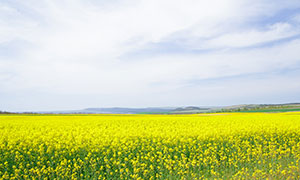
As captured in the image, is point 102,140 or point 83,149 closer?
point 83,149

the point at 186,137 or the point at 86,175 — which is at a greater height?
the point at 186,137

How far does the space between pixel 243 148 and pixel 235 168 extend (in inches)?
77.6

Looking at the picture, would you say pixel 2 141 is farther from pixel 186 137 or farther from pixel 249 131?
pixel 249 131

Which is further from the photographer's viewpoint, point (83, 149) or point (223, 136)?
point (223, 136)

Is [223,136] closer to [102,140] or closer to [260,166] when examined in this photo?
[260,166]

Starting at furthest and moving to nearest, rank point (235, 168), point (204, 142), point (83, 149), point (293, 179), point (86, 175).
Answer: point (204, 142) → point (83, 149) → point (235, 168) → point (86, 175) → point (293, 179)

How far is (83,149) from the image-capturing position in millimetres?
10797

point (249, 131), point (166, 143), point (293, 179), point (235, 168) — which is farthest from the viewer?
point (249, 131)

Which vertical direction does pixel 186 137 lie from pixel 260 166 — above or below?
above

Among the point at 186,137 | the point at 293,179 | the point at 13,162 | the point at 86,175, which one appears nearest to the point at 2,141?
the point at 13,162

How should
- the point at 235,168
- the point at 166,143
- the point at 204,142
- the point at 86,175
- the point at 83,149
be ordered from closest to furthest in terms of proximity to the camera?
the point at 86,175, the point at 235,168, the point at 83,149, the point at 166,143, the point at 204,142

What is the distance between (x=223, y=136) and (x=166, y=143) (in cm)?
358

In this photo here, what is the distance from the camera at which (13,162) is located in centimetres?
1008

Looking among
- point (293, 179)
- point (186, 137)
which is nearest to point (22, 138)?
point (186, 137)
